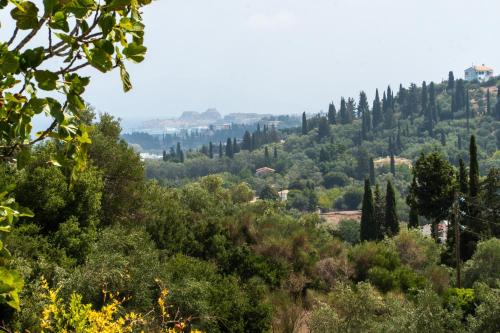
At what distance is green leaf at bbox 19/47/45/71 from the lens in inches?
77.9

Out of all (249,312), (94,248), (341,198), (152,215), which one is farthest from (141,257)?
(341,198)

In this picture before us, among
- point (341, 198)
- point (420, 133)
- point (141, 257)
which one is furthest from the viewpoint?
point (420, 133)

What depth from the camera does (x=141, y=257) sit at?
16172 millimetres

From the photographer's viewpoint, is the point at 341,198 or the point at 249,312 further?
the point at 341,198

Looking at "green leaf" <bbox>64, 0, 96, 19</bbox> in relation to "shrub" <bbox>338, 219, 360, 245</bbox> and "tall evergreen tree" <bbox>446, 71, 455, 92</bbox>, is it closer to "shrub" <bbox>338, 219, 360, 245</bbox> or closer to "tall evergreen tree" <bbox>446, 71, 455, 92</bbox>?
"shrub" <bbox>338, 219, 360, 245</bbox>

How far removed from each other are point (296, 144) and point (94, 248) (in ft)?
454

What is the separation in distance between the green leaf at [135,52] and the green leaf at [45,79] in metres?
0.31

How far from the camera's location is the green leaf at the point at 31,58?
198cm

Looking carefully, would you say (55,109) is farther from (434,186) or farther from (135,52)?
(434,186)

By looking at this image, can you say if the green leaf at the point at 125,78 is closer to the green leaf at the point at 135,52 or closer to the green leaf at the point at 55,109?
the green leaf at the point at 135,52

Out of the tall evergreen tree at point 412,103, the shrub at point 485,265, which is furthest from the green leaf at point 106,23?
the tall evergreen tree at point 412,103

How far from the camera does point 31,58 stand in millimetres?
1993

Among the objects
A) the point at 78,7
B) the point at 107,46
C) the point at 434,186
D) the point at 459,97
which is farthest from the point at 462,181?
the point at 459,97

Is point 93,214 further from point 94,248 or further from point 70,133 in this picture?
point 70,133
